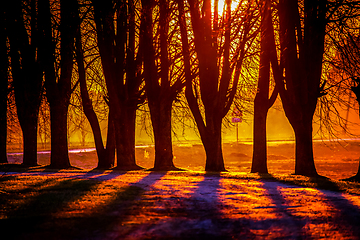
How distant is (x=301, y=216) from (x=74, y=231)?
316 cm

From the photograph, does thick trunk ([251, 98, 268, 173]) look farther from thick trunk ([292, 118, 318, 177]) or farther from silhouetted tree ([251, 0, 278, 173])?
thick trunk ([292, 118, 318, 177])

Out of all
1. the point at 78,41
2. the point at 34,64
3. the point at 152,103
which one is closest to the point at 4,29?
the point at 34,64

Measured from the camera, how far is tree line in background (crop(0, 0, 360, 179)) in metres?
12.3

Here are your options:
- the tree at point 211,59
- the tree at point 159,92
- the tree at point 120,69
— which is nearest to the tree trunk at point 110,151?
the tree at point 120,69

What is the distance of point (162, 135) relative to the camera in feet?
46.5

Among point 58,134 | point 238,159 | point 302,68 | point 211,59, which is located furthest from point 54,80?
point 238,159

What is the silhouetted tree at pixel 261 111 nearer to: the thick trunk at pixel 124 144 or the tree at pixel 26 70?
the thick trunk at pixel 124 144

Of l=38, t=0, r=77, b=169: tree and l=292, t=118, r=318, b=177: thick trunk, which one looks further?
l=38, t=0, r=77, b=169: tree

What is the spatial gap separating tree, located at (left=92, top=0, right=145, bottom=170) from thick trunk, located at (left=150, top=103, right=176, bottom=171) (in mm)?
1219

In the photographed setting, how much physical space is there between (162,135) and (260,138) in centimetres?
385

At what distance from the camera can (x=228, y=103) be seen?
15172mm

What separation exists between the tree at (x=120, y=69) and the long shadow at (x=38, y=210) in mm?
7067

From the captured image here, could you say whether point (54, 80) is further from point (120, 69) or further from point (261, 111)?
point (261, 111)

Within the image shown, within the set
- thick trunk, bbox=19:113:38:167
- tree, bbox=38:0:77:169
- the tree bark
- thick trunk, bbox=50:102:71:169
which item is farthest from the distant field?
the tree bark
